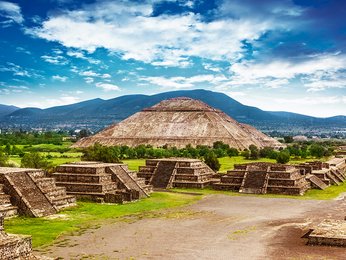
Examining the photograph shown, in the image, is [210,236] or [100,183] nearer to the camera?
[210,236]

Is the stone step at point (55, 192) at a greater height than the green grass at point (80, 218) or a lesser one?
greater

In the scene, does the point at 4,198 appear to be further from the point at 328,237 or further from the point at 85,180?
the point at 328,237

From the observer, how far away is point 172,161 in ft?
203

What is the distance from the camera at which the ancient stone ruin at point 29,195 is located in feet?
Result: 118

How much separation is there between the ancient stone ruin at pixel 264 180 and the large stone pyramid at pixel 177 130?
272 feet

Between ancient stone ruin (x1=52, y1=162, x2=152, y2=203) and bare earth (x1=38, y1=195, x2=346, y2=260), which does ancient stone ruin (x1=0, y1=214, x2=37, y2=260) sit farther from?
ancient stone ruin (x1=52, y1=162, x2=152, y2=203)

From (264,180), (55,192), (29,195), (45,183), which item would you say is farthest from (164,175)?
(29,195)

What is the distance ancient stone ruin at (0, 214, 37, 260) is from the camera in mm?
18156

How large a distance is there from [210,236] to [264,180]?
25.8m

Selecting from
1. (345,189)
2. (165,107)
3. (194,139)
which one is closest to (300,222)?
(345,189)

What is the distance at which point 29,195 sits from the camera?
37.4m

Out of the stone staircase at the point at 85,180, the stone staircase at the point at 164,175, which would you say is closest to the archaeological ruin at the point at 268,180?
the stone staircase at the point at 164,175

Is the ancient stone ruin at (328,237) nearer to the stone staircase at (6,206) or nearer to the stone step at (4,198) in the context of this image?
the stone staircase at (6,206)

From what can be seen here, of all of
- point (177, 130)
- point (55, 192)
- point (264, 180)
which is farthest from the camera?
point (177, 130)
